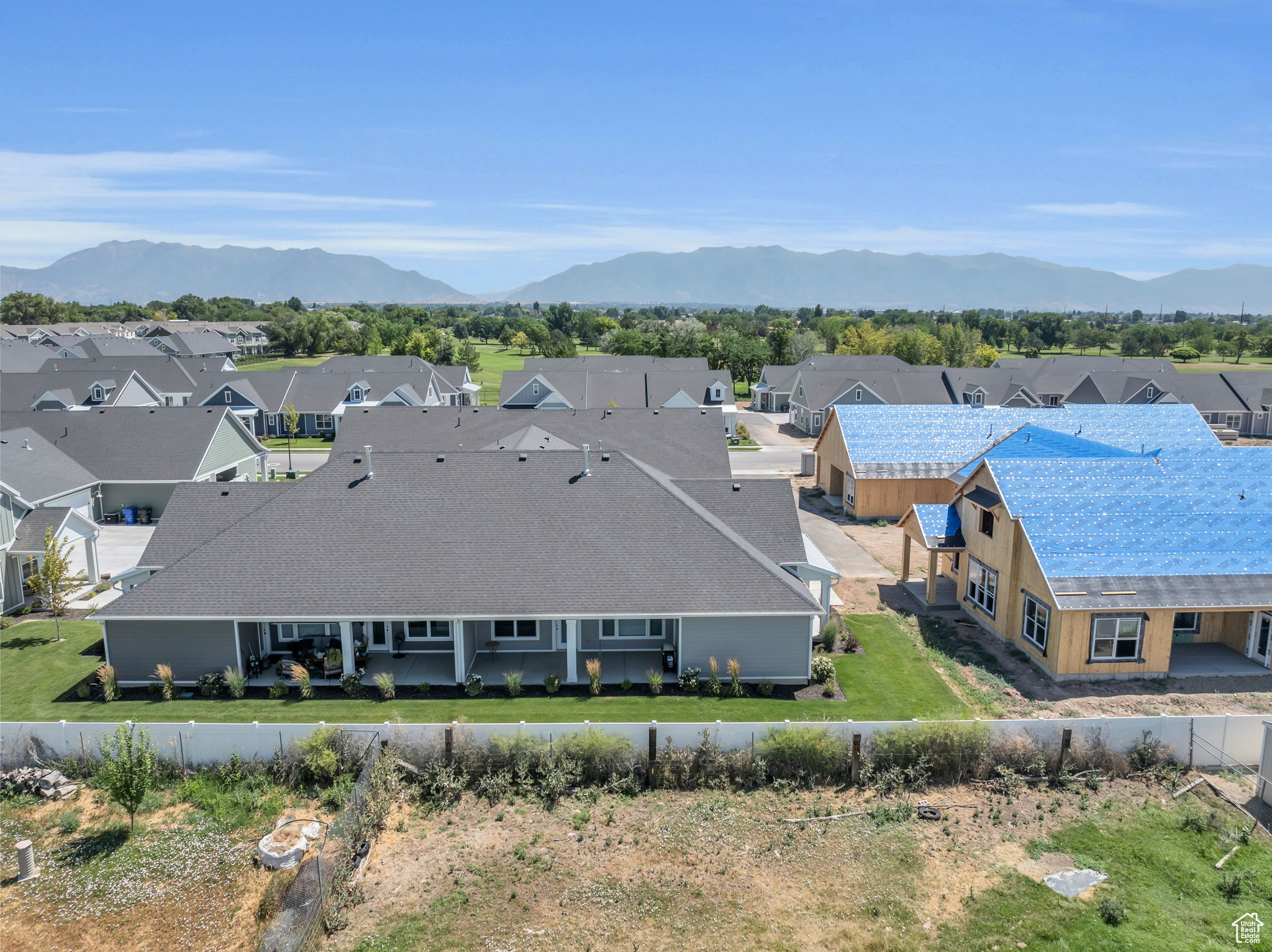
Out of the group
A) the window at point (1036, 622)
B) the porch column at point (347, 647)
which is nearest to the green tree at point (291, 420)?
the porch column at point (347, 647)

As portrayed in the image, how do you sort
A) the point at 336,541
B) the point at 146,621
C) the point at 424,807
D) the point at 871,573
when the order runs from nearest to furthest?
the point at 424,807 → the point at 146,621 → the point at 336,541 → the point at 871,573

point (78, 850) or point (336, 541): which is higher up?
point (336, 541)

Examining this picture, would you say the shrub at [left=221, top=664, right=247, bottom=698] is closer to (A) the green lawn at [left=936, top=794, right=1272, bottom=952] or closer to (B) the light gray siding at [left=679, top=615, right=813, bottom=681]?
(B) the light gray siding at [left=679, top=615, right=813, bottom=681]

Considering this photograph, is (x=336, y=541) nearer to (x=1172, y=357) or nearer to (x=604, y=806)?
(x=604, y=806)

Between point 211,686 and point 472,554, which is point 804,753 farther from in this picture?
point 211,686

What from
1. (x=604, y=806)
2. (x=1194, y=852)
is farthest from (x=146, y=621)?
(x=1194, y=852)

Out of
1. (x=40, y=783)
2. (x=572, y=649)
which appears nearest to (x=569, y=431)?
(x=572, y=649)
